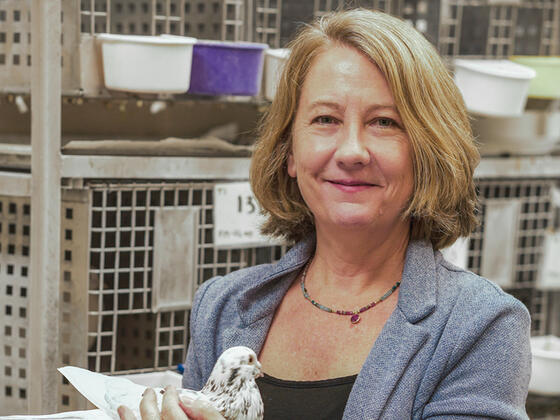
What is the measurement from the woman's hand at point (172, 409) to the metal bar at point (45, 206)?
592 mm

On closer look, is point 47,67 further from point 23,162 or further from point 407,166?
point 407,166

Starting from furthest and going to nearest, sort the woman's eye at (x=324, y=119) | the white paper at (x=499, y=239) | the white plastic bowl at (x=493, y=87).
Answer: the white paper at (x=499, y=239) < the white plastic bowl at (x=493, y=87) < the woman's eye at (x=324, y=119)

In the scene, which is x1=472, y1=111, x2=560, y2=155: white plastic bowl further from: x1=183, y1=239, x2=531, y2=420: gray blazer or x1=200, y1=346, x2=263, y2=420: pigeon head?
x1=200, y1=346, x2=263, y2=420: pigeon head

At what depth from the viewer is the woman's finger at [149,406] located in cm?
110

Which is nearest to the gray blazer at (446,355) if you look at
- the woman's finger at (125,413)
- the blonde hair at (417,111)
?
the blonde hair at (417,111)

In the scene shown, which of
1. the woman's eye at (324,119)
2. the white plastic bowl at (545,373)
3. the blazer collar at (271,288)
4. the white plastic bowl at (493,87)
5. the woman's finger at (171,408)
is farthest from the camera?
the white plastic bowl at (545,373)

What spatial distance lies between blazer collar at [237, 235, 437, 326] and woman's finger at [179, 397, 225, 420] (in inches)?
12.0

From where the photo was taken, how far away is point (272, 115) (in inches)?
57.6

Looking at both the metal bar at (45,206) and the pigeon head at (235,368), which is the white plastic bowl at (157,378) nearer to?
the metal bar at (45,206)

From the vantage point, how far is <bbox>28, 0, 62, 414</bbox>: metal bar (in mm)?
1597

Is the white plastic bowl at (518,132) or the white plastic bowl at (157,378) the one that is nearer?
the white plastic bowl at (157,378)

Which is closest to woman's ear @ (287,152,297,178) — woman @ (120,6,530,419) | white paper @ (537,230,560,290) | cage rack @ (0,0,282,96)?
woman @ (120,6,530,419)

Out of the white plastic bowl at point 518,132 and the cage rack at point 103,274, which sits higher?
the white plastic bowl at point 518,132

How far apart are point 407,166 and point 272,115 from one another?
12.0 inches
